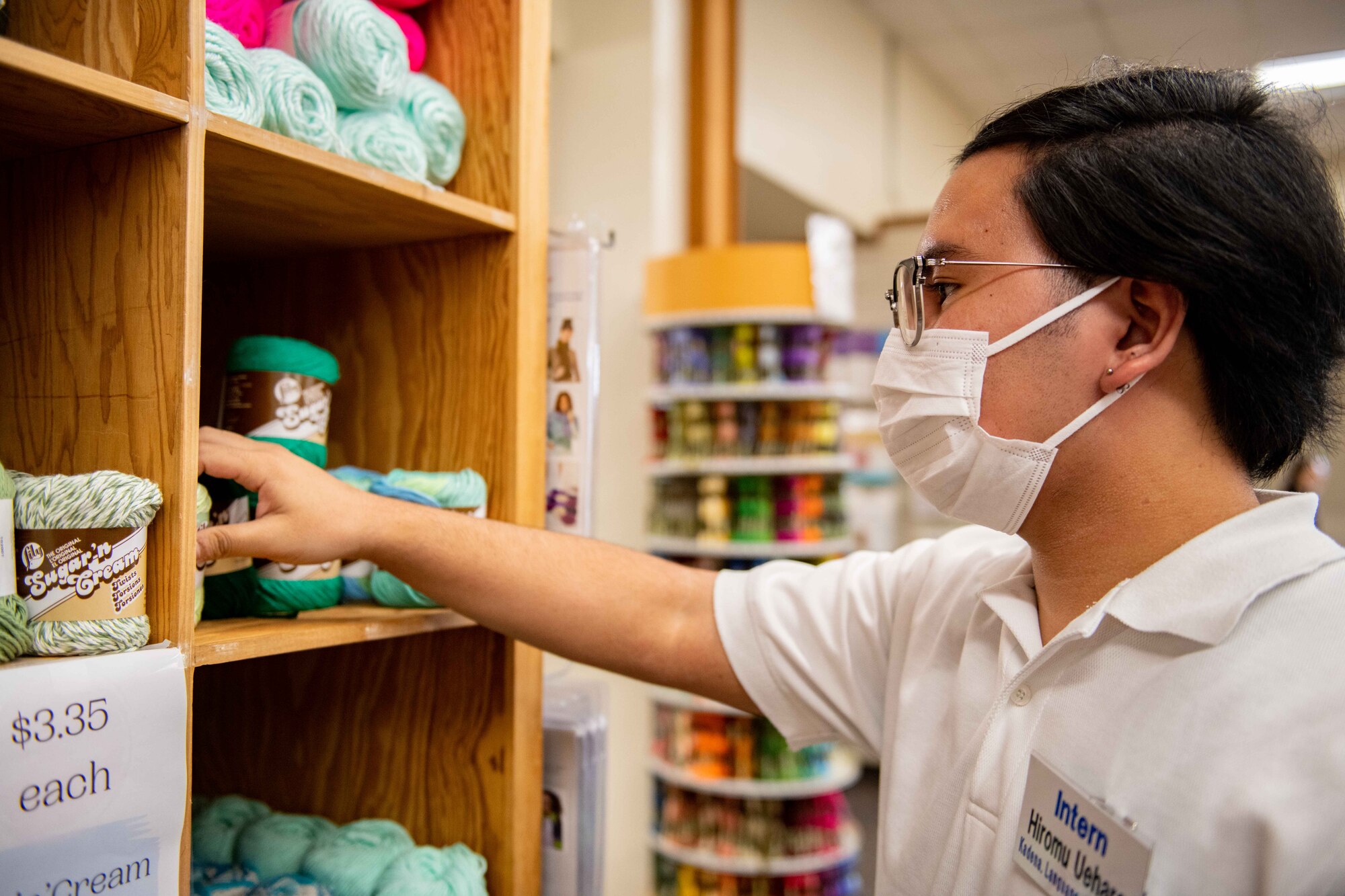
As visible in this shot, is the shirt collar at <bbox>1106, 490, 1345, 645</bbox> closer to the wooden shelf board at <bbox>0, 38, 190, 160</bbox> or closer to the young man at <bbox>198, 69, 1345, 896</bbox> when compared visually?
the young man at <bbox>198, 69, 1345, 896</bbox>

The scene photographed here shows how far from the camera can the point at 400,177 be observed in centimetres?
110

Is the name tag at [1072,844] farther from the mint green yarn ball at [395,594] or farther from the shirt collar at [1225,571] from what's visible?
the mint green yarn ball at [395,594]

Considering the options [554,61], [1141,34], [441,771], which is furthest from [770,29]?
[441,771]

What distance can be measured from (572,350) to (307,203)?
431 mm

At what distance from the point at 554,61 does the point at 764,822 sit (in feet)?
12.3

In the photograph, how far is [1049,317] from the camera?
1.14 m

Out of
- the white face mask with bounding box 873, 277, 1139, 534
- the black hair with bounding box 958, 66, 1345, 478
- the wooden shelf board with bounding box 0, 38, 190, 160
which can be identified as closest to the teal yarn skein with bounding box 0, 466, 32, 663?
the wooden shelf board with bounding box 0, 38, 190, 160

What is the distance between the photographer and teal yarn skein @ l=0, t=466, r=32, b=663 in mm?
783

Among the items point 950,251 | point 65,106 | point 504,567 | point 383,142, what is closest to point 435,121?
point 383,142

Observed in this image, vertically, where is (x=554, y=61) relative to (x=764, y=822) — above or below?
above

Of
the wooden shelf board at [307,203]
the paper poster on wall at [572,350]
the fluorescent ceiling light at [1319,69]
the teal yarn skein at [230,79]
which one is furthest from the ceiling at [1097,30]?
the teal yarn skein at [230,79]

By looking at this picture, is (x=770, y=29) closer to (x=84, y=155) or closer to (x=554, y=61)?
(x=554, y=61)

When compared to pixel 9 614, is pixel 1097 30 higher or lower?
higher

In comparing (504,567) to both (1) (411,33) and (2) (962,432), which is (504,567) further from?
(1) (411,33)
